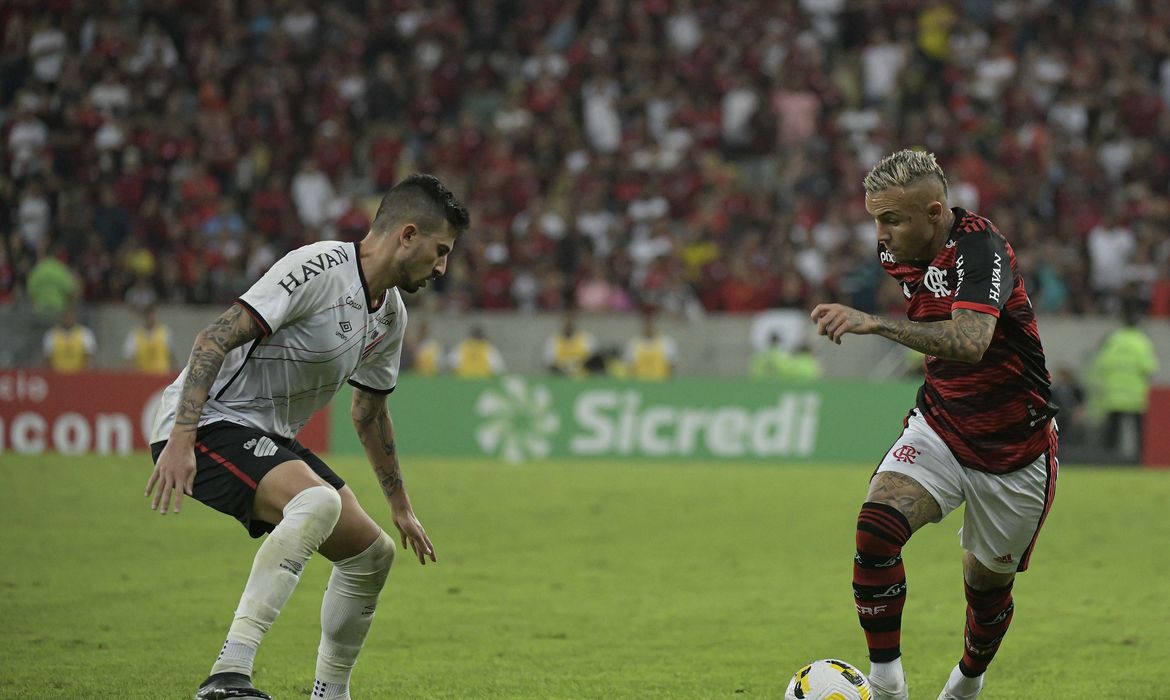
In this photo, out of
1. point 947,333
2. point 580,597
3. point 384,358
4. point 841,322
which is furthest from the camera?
point 580,597

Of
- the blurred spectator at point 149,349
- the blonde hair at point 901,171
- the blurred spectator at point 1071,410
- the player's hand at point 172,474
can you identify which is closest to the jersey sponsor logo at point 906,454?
the blonde hair at point 901,171

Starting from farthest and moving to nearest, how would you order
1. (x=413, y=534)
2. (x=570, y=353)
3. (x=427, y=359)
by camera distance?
(x=427, y=359) < (x=570, y=353) < (x=413, y=534)

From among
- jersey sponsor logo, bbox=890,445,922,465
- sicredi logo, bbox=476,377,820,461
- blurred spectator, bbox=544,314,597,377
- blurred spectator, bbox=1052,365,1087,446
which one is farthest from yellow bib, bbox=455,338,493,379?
jersey sponsor logo, bbox=890,445,922,465

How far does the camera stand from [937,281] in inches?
229

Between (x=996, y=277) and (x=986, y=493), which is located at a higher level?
(x=996, y=277)

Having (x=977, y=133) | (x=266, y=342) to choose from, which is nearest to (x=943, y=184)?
(x=266, y=342)

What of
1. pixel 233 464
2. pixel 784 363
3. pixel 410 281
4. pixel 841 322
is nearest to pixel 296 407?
pixel 233 464

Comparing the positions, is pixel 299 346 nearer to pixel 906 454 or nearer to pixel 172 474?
pixel 172 474

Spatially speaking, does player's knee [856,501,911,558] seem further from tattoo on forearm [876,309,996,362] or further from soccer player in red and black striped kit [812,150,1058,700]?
tattoo on forearm [876,309,996,362]

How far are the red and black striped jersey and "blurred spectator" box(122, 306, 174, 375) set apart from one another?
15.5 m

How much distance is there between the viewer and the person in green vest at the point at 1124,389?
60.1ft

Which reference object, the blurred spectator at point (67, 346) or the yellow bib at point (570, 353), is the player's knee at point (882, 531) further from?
the blurred spectator at point (67, 346)

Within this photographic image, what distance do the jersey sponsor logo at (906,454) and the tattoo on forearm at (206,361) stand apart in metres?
2.65

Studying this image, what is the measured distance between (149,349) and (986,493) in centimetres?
1599
